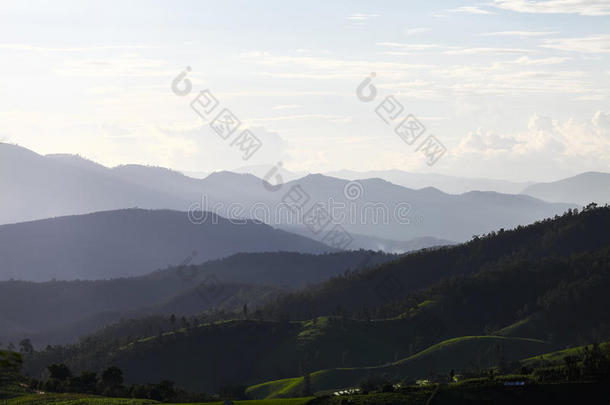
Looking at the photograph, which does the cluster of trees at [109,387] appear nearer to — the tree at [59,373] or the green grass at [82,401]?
the tree at [59,373]

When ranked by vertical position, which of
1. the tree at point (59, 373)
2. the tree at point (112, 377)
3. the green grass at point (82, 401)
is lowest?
the green grass at point (82, 401)

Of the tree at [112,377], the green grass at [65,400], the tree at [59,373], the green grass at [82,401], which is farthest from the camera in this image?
the tree at [59,373]

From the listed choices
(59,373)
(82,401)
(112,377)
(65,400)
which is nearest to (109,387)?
(112,377)

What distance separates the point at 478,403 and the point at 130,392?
59435mm

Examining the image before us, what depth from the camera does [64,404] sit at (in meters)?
101

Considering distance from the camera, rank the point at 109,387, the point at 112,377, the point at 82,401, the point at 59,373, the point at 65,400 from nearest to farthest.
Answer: the point at 82,401, the point at 65,400, the point at 109,387, the point at 112,377, the point at 59,373

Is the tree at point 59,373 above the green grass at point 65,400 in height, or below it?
above

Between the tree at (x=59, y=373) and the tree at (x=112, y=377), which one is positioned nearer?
the tree at (x=112, y=377)

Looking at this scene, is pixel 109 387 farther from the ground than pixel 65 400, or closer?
farther from the ground

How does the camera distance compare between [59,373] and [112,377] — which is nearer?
[112,377]

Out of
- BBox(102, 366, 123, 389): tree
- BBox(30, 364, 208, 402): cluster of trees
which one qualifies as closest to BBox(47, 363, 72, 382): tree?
BBox(30, 364, 208, 402): cluster of trees

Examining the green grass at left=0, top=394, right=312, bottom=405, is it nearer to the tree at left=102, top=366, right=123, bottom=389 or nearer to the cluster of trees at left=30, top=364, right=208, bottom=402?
the cluster of trees at left=30, top=364, right=208, bottom=402

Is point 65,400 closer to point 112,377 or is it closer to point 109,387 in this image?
point 109,387

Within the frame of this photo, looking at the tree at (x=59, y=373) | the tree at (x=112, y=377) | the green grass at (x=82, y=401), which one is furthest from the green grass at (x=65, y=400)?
the tree at (x=59, y=373)
